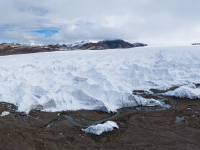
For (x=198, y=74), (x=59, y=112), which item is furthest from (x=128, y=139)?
(x=198, y=74)

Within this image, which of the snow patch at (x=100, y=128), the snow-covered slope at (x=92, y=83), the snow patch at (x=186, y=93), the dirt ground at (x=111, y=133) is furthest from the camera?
the snow patch at (x=186, y=93)

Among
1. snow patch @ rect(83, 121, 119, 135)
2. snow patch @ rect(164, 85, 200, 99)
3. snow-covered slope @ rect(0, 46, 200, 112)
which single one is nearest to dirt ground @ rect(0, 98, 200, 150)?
snow patch @ rect(83, 121, 119, 135)

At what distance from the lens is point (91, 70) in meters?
17.0

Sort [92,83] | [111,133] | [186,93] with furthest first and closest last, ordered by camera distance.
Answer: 1. [92,83]
2. [186,93]
3. [111,133]

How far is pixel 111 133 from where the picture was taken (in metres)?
8.58

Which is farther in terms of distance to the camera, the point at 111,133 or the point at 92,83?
the point at 92,83

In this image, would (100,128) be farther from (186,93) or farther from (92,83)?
(186,93)

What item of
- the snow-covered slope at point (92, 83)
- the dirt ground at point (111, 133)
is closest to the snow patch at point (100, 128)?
the dirt ground at point (111, 133)

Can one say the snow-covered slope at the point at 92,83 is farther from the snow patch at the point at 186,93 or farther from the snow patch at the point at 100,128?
the snow patch at the point at 100,128

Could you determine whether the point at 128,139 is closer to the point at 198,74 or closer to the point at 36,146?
the point at 36,146

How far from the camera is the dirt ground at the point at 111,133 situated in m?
7.66

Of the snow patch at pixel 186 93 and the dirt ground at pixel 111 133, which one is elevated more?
the snow patch at pixel 186 93

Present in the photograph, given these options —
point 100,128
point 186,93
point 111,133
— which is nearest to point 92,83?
point 100,128

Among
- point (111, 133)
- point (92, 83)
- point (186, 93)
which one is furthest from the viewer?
point (92, 83)
